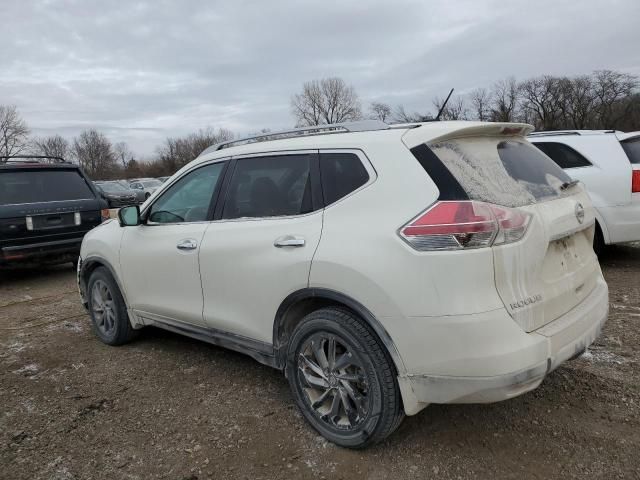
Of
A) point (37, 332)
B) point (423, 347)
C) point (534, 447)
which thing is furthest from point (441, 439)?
point (37, 332)

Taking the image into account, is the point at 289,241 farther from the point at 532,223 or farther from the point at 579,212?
the point at 579,212

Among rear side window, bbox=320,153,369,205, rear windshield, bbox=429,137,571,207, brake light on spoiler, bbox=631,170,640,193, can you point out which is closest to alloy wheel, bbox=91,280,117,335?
rear side window, bbox=320,153,369,205

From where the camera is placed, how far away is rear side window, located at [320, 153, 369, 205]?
2.71 meters

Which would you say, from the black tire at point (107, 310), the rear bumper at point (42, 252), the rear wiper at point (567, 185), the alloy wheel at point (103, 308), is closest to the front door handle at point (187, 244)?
the black tire at point (107, 310)

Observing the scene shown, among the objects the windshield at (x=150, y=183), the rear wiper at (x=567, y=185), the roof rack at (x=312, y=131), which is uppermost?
the windshield at (x=150, y=183)

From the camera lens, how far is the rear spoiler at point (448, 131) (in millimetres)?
2592

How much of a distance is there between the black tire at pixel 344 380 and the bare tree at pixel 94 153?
9370 centimetres

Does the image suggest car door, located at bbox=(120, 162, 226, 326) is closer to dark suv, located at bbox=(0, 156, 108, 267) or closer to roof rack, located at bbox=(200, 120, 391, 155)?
roof rack, located at bbox=(200, 120, 391, 155)

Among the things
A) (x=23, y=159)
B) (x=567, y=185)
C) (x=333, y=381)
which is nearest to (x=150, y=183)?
(x=23, y=159)

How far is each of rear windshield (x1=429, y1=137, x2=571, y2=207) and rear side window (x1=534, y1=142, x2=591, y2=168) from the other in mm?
3462

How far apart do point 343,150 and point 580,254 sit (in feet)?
4.83

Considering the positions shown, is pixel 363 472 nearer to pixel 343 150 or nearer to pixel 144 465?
pixel 144 465

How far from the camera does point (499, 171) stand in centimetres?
266

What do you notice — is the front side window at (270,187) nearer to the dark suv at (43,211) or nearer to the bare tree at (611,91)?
the dark suv at (43,211)
